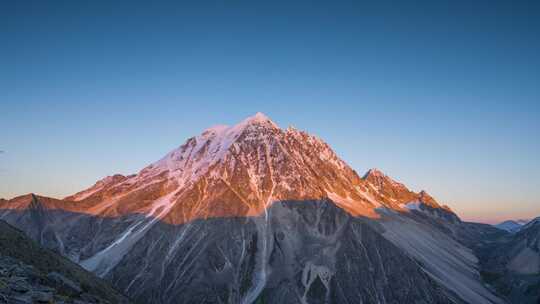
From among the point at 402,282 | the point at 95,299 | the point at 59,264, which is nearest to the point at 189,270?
the point at 402,282

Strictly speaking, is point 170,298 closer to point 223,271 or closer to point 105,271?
point 223,271

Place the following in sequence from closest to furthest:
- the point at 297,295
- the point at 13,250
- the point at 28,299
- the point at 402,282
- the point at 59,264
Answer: the point at 28,299 → the point at 13,250 → the point at 59,264 → the point at 297,295 → the point at 402,282

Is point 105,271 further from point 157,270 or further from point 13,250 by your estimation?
point 13,250

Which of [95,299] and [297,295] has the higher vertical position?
[95,299]

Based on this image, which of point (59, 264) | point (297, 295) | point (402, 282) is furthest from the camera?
point (402, 282)

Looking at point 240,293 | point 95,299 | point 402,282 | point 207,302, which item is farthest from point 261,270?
point 95,299

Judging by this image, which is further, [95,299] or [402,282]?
[402,282]
